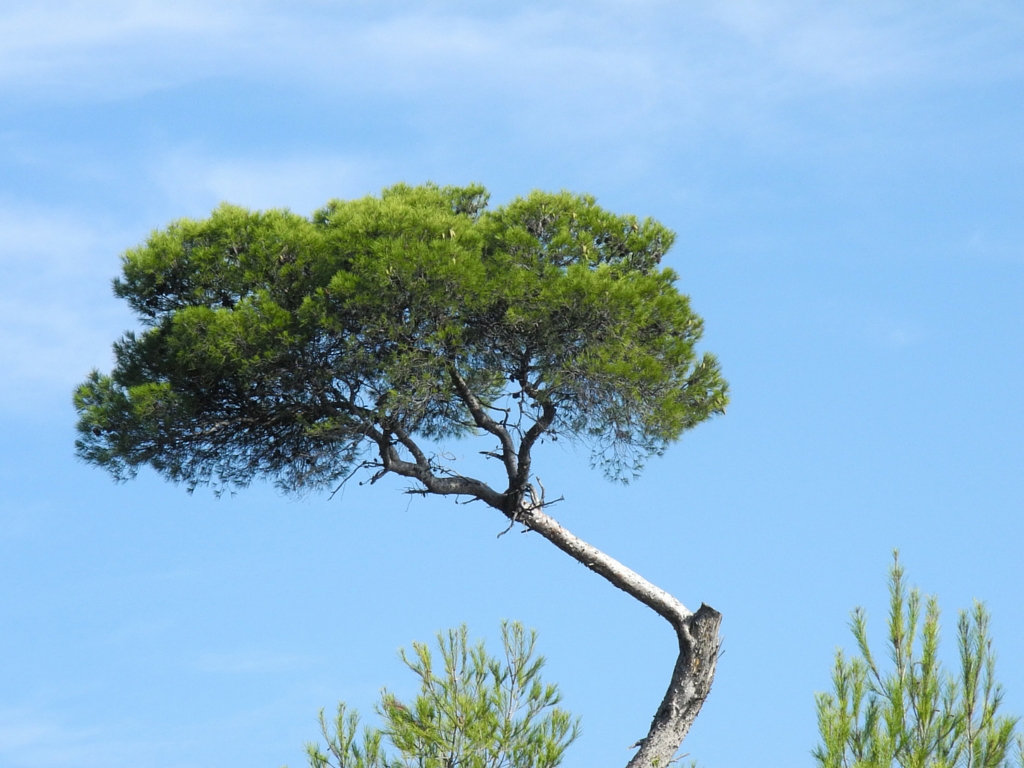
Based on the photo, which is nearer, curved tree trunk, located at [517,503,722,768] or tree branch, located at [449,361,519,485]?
curved tree trunk, located at [517,503,722,768]

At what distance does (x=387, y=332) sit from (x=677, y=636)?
11.4ft

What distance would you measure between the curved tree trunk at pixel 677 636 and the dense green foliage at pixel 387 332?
2.56 feet

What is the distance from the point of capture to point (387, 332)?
8.69 m

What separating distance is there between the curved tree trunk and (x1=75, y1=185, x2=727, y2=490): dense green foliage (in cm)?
78

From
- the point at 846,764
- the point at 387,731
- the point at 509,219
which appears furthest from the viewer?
the point at 509,219

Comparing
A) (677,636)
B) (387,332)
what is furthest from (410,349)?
(677,636)

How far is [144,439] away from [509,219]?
136 inches

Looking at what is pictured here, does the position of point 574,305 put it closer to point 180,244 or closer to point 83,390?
point 180,244

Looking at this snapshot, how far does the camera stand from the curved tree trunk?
9273 millimetres

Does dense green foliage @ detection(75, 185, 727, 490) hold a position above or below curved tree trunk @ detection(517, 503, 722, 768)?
above

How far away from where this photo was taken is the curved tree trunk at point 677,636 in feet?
30.4

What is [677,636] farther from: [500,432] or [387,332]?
[387,332]

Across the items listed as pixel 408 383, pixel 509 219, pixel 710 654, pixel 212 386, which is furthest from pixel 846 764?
pixel 212 386

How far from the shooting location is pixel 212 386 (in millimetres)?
9320
